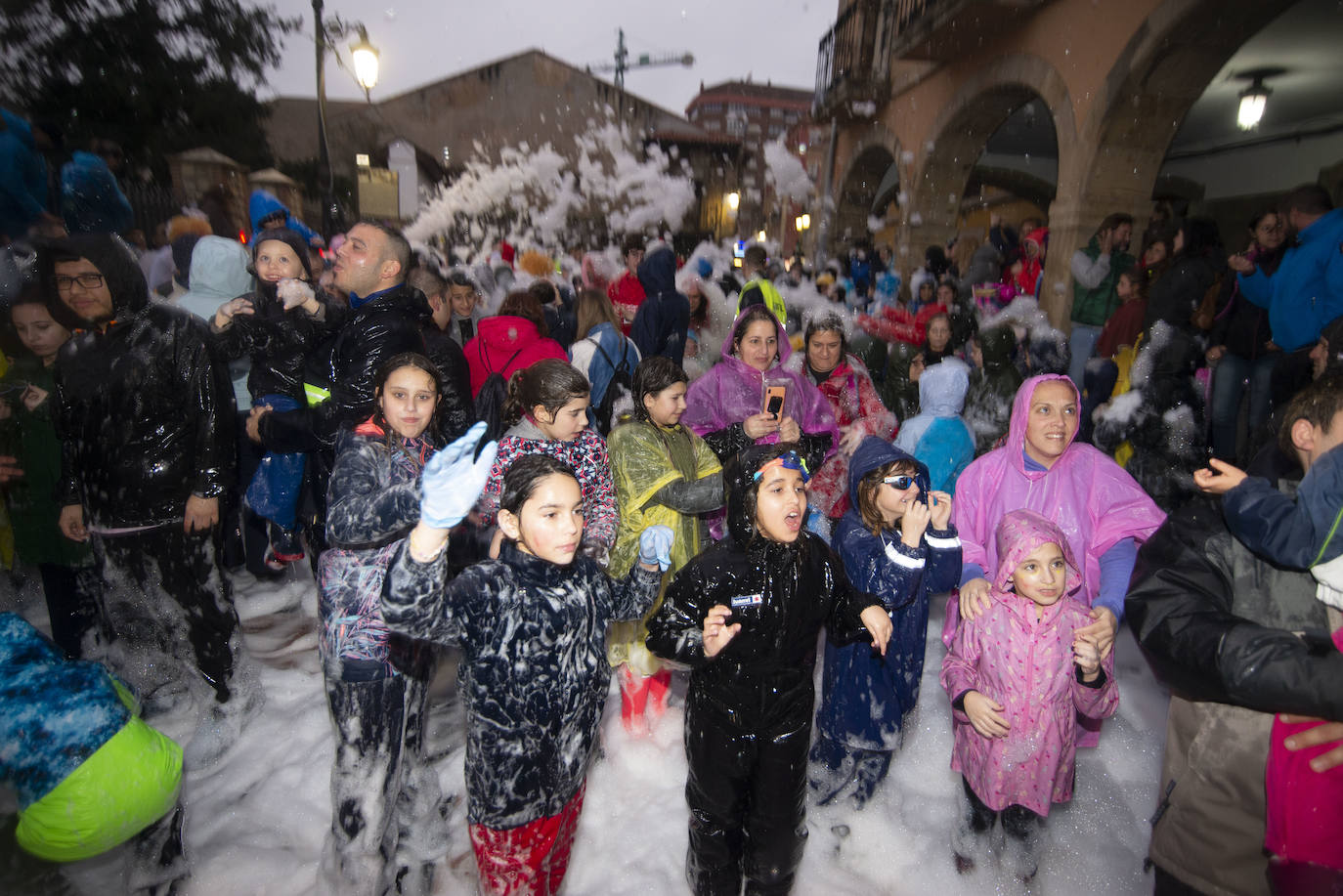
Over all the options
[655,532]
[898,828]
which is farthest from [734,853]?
[655,532]

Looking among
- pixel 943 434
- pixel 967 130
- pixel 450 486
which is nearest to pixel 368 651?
pixel 450 486

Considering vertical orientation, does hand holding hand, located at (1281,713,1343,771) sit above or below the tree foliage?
below

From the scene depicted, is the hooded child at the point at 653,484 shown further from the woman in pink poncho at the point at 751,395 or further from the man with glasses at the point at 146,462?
the man with glasses at the point at 146,462

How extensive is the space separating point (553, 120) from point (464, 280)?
43.2 feet

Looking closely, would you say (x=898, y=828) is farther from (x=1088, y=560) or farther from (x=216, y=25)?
(x=216, y=25)

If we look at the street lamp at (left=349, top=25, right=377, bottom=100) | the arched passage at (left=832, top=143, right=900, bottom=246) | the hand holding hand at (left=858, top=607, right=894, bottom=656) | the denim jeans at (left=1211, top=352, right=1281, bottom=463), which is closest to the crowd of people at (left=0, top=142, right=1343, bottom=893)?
the hand holding hand at (left=858, top=607, right=894, bottom=656)

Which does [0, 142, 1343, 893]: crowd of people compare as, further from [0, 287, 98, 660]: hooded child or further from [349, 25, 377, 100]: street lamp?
[349, 25, 377, 100]: street lamp

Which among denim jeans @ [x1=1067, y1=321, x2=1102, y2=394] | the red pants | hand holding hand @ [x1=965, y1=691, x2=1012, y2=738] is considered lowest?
the red pants

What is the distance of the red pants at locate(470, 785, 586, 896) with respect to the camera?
1993 millimetres

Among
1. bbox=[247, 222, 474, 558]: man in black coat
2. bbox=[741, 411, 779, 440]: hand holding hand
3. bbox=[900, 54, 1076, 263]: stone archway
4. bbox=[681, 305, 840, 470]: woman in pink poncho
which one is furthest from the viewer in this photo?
bbox=[900, 54, 1076, 263]: stone archway

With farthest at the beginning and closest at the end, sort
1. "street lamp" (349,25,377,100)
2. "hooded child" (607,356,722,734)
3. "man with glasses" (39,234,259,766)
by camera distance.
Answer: "street lamp" (349,25,377,100), "hooded child" (607,356,722,734), "man with glasses" (39,234,259,766)

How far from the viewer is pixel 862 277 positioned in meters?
11.8

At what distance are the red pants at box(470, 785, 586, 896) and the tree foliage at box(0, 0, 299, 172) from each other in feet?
9.51

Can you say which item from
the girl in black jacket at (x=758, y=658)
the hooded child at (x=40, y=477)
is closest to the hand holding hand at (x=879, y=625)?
the girl in black jacket at (x=758, y=658)
